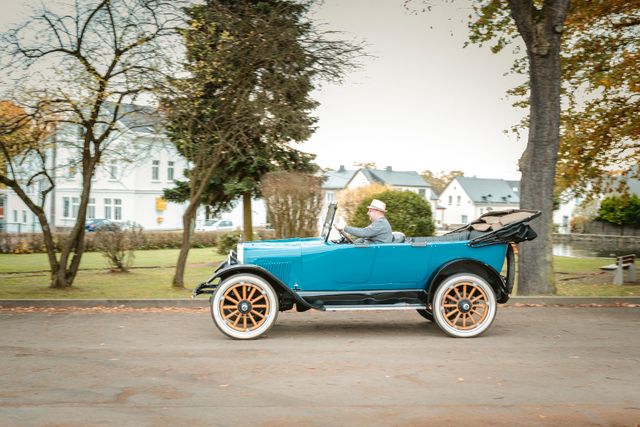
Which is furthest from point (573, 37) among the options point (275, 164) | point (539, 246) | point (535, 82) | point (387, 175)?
point (387, 175)

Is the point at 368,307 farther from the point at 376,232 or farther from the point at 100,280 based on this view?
the point at 100,280

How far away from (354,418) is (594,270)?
21263mm

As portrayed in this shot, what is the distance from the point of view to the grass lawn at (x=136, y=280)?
14.3 m

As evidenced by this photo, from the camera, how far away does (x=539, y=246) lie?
489 inches

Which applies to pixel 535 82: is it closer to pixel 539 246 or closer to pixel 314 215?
pixel 539 246

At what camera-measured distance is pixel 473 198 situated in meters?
106

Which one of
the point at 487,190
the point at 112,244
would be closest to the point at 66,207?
the point at 112,244

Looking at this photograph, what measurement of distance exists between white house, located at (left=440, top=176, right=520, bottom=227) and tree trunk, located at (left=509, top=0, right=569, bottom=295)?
308 ft

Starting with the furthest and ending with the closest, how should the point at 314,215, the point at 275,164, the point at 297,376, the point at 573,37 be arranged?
the point at 275,164 → the point at 573,37 → the point at 314,215 → the point at 297,376

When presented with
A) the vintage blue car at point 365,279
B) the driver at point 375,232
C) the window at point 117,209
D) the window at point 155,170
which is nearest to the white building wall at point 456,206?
the window at point 155,170

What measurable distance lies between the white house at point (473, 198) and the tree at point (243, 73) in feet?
302

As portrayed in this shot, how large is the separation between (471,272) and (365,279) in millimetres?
1402

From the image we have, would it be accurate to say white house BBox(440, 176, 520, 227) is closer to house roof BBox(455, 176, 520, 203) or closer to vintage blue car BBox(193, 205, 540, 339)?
house roof BBox(455, 176, 520, 203)

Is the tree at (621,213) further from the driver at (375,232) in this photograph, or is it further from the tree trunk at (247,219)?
the driver at (375,232)
